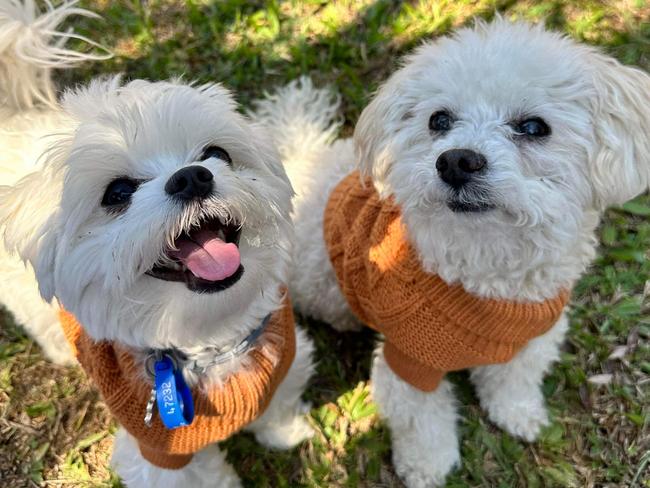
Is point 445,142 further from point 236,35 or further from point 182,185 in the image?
point 236,35

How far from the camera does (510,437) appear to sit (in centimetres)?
238

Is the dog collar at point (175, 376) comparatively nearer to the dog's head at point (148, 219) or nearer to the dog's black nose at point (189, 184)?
the dog's head at point (148, 219)

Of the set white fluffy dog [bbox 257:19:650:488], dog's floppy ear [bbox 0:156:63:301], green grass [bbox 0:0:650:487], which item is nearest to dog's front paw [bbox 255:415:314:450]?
green grass [bbox 0:0:650:487]

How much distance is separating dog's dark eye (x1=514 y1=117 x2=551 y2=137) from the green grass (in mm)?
1231

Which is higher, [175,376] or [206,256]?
[206,256]

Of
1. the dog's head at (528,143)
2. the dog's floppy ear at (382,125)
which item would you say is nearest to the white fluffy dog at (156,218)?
the dog's floppy ear at (382,125)

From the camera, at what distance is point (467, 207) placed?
5.00 feet

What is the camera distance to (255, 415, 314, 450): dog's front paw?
2373mm

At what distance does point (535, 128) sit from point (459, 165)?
0.82 feet

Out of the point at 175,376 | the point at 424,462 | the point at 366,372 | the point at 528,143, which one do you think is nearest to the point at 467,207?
the point at 528,143

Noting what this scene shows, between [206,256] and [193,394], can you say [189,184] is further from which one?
[193,394]

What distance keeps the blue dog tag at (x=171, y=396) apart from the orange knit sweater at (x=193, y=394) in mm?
87

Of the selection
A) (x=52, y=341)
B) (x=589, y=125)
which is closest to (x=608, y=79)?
(x=589, y=125)

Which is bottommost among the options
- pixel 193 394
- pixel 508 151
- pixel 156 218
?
pixel 193 394
